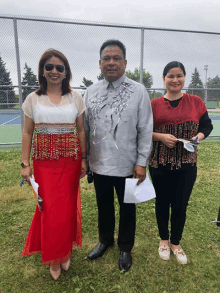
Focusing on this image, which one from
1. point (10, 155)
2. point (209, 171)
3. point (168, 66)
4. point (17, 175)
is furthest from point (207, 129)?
point (10, 155)

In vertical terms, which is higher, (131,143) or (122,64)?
(122,64)

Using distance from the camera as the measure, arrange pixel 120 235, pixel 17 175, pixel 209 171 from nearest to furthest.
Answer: pixel 120 235
pixel 17 175
pixel 209 171

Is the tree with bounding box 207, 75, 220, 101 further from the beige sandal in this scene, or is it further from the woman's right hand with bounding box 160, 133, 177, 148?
the beige sandal

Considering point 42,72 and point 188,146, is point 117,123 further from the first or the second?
point 42,72

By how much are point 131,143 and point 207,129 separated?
0.73 meters

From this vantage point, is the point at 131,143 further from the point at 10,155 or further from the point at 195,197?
the point at 10,155

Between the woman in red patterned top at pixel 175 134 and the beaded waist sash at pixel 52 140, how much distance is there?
0.77 metres

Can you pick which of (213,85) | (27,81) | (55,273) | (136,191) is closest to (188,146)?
(136,191)

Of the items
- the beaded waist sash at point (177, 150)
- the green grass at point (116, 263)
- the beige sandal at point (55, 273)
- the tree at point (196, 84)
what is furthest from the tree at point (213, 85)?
the beige sandal at point (55, 273)

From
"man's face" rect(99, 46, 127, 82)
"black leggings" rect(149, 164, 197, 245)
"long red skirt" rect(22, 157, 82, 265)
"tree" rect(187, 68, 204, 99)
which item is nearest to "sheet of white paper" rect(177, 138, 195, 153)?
"black leggings" rect(149, 164, 197, 245)

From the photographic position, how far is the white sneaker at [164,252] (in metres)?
2.32

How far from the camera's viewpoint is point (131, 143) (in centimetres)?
193

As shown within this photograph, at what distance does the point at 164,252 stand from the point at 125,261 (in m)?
0.44

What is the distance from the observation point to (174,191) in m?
2.14
